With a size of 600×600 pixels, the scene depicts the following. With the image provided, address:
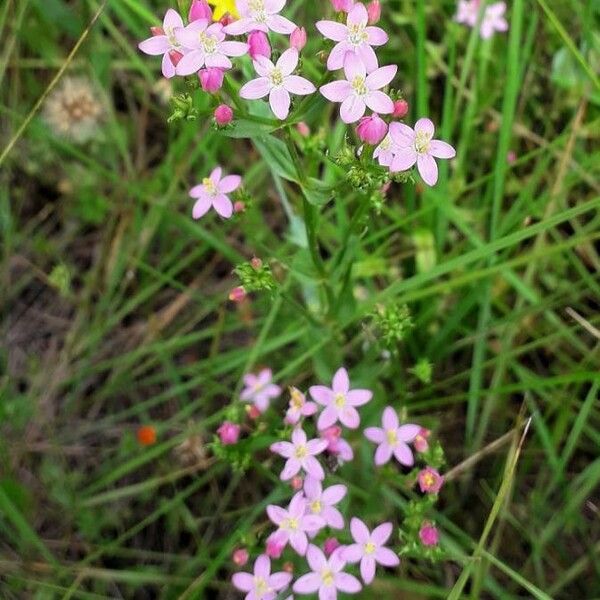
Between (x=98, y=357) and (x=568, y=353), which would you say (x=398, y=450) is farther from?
(x=98, y=357)

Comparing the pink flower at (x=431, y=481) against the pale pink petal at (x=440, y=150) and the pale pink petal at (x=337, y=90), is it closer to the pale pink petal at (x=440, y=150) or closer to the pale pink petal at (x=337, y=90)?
the pale pink petal at (x=440, y=150)

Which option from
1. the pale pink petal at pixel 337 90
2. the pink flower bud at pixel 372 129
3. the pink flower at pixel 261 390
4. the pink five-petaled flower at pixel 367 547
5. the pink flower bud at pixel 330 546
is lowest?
the pink flower at pixel 261 390

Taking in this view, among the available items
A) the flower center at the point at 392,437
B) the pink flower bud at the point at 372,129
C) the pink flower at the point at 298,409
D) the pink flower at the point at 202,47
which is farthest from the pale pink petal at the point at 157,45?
the flower center at the point at 392,437

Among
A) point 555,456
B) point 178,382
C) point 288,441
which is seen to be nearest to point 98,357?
point 178,382

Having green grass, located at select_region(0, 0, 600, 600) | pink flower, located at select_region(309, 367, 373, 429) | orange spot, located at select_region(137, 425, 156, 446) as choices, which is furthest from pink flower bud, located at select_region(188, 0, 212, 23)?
orange spot, located at select_region(137, 425, 156, 446)

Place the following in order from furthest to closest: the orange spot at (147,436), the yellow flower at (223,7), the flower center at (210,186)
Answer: the orange spot at (147,436)
the flower center at (210,186)
the yellow flower at (223,7)
